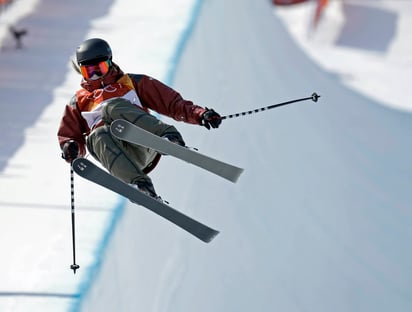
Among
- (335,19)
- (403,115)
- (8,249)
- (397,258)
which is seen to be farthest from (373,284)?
(335,19)

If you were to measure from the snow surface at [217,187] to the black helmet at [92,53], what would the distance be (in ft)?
2.90

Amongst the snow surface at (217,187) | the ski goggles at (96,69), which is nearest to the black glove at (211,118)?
the ski goggles at (96,69)

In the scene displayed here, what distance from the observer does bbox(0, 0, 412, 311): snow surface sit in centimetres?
489

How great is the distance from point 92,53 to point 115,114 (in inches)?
12.9

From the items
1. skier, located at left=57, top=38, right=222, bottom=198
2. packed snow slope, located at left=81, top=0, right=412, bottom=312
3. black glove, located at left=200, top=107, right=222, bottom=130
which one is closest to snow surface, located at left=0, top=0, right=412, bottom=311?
packed snow slope, located at left=81, top=0, right=412, bottom=312

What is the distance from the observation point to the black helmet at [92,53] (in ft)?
14.8

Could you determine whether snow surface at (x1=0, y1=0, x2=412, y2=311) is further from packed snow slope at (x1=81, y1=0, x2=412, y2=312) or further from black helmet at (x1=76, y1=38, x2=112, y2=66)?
black helmet at (x1=76, y1=38, x2=112, y2=66)

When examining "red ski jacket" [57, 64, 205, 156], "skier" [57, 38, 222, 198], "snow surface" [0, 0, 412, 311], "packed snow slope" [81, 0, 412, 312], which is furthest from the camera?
"packed snow slope" [81, 0, 412, 312]

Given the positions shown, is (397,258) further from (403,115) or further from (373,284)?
(403,115)

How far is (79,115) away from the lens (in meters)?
4.68

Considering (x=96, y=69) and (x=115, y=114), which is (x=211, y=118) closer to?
(x=115, y=114)

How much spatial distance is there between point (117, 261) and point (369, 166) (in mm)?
3992

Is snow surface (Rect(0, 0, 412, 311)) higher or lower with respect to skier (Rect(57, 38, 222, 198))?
lower

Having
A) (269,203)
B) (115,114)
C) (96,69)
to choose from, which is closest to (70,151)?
(115,114)
